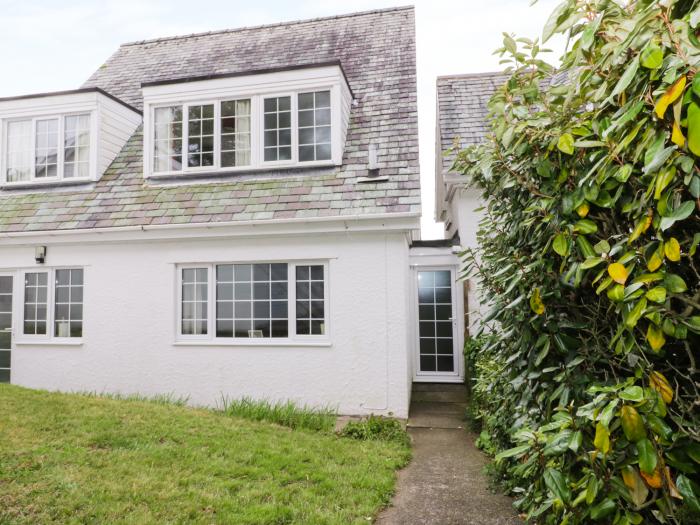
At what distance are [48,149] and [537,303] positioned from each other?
11.8 metres

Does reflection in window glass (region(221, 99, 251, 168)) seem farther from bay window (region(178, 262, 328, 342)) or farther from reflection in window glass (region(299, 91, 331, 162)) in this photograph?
bay window (region(178, 262, 328, 342))

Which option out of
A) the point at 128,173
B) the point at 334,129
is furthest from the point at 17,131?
the point at 334,129

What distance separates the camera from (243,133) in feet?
30.5

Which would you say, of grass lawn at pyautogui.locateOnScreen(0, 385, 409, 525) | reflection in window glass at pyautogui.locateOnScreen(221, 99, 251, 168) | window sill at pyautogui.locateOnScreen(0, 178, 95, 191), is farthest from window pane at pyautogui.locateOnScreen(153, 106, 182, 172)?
grass lawn at pyautogui.locateOnScreen(0, 385, 409, 525)

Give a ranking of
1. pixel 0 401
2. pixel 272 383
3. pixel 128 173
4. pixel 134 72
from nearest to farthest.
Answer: pixel 0 401, pixel 272 383, pixel 128 173, pixel 134 72

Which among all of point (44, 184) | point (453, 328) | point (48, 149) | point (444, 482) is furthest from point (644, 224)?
point (48, 149)

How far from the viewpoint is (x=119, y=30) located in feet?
46.5

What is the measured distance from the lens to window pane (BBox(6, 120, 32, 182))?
10.3 meters

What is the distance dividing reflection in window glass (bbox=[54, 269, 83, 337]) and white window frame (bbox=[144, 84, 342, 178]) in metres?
2.76

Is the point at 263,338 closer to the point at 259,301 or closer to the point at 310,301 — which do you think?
the point at 259,301

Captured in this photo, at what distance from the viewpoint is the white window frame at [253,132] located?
348 inches

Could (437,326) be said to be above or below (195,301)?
below

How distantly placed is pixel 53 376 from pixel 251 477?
21.9 feet

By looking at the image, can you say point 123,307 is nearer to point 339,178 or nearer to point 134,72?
point 339,178
